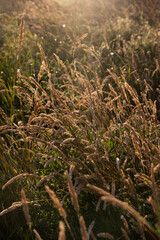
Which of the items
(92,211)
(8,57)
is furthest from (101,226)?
(8,57)

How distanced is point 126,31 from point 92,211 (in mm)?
3307

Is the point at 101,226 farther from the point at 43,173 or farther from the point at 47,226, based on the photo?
the point at 43,173

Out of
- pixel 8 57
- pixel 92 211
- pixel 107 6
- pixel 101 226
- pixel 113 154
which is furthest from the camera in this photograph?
pixel 107 6

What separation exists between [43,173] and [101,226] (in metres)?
0.76

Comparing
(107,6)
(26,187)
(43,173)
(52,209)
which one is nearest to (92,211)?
(52,209)

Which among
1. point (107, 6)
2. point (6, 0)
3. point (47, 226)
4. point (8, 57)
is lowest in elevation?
point (47, 226)

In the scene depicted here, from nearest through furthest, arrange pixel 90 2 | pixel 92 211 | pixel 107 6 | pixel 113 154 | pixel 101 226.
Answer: pixel 101 226 → pixel 92 211 → pixel 113 154 → pixel 107 6 → pixel 90 2

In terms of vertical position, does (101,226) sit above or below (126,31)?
below

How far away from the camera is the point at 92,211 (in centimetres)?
172

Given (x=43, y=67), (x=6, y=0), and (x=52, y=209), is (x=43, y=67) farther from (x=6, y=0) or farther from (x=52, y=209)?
(x=6, y=0)

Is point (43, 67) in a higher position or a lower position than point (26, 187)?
higher

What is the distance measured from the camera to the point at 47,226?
1.67m

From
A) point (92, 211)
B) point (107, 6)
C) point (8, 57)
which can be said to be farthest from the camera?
point (107, 6)

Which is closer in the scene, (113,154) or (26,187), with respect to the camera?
(26,187)
